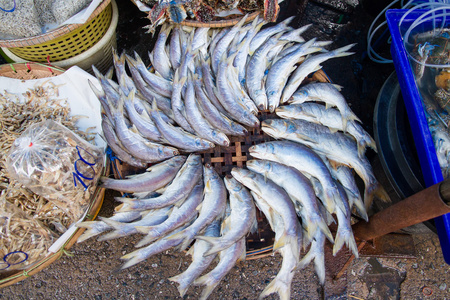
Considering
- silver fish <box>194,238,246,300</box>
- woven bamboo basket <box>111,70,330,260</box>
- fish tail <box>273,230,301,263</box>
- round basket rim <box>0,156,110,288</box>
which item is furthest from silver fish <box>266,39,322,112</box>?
round basket rim <box>0,156,110,288</box>

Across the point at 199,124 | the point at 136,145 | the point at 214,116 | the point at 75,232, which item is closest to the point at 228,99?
the point at 214,116

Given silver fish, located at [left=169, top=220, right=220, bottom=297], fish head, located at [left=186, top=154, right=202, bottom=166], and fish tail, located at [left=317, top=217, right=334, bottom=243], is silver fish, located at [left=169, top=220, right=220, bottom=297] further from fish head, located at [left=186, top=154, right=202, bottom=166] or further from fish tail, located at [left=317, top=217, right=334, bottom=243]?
fish tail, located at [left=317, top=217, right=334, bottom=243]

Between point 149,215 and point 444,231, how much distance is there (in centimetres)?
222

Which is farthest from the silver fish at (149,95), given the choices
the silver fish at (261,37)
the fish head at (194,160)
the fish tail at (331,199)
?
the fish tail at (331,199)

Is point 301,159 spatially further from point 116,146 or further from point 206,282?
point 116,146

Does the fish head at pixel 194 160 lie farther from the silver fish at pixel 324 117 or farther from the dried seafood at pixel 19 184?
the dried seafood at pixel 19 184

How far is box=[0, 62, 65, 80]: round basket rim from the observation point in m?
2.74

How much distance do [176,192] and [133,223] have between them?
41 cm

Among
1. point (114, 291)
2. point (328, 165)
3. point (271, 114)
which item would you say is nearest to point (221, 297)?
point (114, 291)

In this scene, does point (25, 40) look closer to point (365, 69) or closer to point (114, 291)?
point (114, 291)

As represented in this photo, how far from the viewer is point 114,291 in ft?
9.30

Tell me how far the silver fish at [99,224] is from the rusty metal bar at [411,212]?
1877 mm

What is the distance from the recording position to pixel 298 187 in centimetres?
225

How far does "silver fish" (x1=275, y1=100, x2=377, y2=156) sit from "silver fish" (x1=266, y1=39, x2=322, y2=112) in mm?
111
